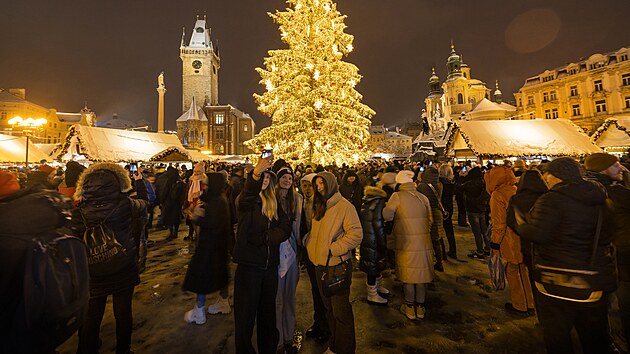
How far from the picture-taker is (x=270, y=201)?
2934mm

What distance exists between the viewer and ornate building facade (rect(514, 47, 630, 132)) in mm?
34062

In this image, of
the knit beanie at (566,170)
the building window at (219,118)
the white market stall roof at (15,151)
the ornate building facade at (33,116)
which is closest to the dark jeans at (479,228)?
the knit beanie at (566,170)

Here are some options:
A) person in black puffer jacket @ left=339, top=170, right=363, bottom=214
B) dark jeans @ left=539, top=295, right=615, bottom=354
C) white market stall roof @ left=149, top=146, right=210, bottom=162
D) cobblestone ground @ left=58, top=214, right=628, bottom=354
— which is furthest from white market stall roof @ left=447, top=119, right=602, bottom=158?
white market stall roof @ left=149, top=146, right=210, bottom=162

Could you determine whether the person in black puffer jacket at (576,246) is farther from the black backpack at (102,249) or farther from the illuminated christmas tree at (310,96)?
the illuminated christmas tree at (310,96)

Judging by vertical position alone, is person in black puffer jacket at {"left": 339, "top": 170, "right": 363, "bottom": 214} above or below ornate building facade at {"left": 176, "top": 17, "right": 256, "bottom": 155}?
below

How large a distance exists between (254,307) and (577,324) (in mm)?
3134

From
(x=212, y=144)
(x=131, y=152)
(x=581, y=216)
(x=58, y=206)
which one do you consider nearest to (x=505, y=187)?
(x=581, y=216)

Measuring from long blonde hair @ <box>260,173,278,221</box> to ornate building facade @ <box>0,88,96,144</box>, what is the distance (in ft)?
168

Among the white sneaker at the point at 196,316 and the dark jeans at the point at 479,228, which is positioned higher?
the dark jeans at the point at 479,228

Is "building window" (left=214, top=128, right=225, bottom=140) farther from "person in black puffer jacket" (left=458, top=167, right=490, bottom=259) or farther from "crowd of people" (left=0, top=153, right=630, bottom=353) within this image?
"person in black puffer jacket" (left=458, top=167, right=490, bottom=259)

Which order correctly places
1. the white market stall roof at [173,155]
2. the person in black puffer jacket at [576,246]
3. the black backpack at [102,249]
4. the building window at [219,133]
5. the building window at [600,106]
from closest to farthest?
the person in black puffer jacket at [576,246] < the black backpack at [102,249] < the white market stall roof at [173,155] < the building window at [600,106] < the building window at [219,133]

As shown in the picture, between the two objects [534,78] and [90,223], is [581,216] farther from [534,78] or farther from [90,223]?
[534,78]

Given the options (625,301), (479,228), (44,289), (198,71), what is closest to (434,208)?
(479,228)

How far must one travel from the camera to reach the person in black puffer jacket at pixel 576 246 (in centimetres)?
232
